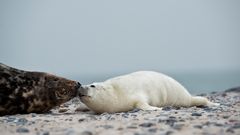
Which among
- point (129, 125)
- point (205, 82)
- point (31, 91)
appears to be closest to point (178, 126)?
point (129, 125)

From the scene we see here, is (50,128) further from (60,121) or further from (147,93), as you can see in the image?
(147,93)

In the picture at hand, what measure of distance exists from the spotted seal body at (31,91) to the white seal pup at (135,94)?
40 centimetres

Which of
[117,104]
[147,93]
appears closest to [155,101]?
[147,93]

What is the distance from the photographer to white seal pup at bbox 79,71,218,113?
9266 mm

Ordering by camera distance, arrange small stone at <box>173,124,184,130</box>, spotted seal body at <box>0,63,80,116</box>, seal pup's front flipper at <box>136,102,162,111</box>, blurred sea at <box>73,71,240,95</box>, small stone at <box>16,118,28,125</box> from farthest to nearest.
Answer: blurred sea at <box>73,71,240,95</box>
seal pup's front flipper at <box>136,102,162,111</box>
spotted seal body at <box>0,63,80,116</box>
small stone at <box>16,118,28,125</box>
small stone at <box>173,124,184,130</box>

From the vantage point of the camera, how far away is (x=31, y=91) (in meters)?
9.20

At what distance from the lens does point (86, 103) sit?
923 cm

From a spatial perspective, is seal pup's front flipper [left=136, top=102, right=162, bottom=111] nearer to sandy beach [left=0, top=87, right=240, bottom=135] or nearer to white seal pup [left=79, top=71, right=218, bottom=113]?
white seal pup [left=79, top=71, right=218, bottom=113]

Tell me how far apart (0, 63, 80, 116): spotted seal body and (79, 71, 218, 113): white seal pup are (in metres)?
0.40

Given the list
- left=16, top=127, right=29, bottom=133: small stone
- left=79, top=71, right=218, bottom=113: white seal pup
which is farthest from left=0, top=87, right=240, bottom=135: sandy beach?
left=79, top=71, right=218, bottom=113: white seal pup

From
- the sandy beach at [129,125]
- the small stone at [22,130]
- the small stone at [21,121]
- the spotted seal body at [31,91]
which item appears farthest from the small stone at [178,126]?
the spotted seal body at [31,91]

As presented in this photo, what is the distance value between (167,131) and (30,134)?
1.72m

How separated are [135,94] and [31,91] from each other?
1995mm

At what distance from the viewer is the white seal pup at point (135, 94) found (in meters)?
9.27
